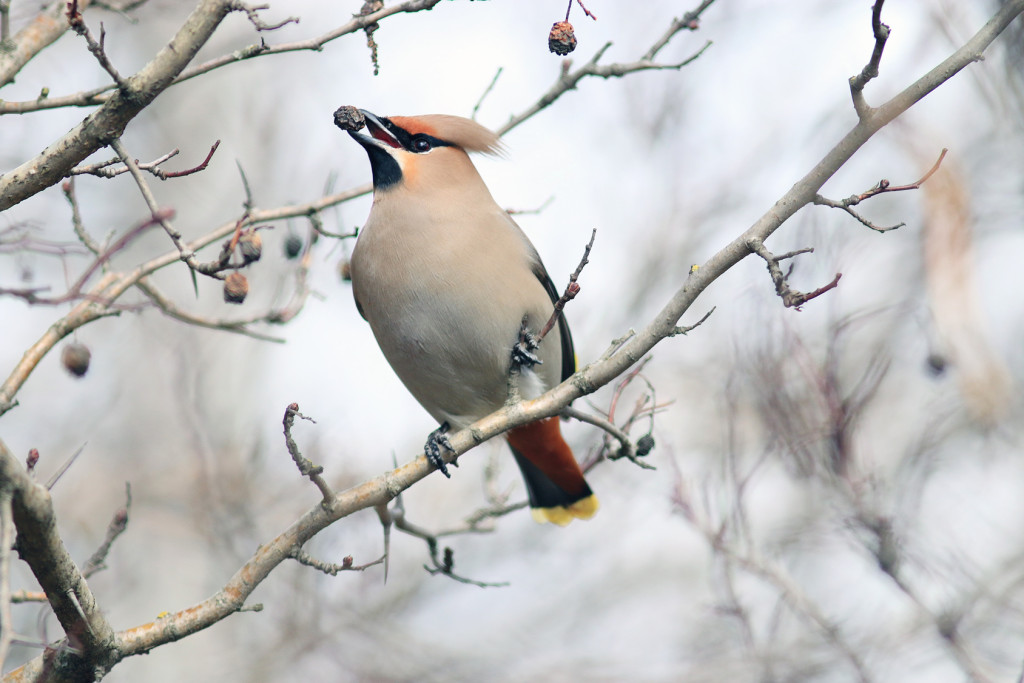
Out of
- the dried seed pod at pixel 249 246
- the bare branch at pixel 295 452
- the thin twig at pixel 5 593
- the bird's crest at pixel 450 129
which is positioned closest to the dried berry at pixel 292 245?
the bird's crest at pixel 450 129

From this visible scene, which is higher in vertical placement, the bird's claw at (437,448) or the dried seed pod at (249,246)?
the dried seed pod at (249,246)

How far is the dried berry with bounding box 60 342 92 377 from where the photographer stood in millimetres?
4090

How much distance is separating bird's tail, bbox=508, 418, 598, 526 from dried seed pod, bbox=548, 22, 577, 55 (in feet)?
6.60

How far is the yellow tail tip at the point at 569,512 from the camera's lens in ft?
18.1

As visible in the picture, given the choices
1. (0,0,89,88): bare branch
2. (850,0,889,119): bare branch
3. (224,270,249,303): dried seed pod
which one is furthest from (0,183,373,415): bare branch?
(850,0,889,119): bare branch

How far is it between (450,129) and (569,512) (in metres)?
2.17

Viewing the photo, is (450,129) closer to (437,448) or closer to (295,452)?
(437,448)

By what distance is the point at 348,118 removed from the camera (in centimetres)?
455

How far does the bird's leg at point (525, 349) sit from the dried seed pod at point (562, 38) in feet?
3.91

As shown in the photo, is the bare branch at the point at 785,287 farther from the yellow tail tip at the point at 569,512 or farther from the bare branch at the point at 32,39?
the yellow tail tip at the point at 569,512

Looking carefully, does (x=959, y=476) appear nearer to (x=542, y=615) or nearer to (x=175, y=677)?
(x=542, y=615)

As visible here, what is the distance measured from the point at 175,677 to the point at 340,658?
4.41 ft

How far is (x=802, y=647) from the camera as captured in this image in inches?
251

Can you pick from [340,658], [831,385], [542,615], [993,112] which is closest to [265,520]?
[340,658]
